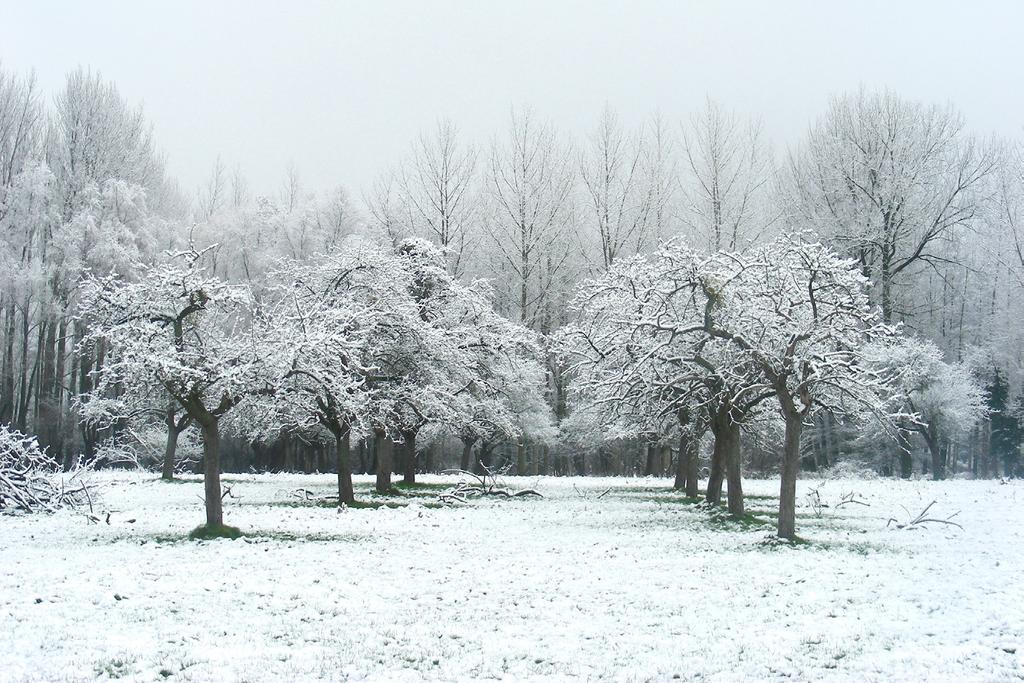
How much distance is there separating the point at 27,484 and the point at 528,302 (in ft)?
111

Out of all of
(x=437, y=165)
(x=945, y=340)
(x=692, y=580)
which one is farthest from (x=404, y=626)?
(x=945, y=340)

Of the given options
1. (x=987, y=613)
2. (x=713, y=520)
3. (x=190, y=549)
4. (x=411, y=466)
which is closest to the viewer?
(x=987, y=613)

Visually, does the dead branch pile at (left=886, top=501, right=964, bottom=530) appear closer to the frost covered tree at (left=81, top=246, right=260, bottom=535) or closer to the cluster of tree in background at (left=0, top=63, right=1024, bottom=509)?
the cluster of tree in background at (left=0, top=63, right=1024, bottom=509)

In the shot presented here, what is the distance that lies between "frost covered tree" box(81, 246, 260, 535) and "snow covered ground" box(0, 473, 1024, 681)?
2798 millimetres

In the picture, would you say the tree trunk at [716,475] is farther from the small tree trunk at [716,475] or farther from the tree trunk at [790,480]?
the tree trunk at [790,480]

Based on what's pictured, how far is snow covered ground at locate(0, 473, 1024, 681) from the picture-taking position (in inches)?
376

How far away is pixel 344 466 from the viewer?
84.2 ft

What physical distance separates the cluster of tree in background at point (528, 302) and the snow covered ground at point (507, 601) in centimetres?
300

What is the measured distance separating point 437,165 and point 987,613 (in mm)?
41746

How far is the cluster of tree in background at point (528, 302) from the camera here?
1903cm

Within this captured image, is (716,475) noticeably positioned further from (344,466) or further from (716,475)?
(344,466)

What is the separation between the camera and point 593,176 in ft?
169

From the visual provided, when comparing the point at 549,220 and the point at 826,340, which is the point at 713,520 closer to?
the point at 826,340

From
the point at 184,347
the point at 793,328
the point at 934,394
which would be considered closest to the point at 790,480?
the point at 793,328
